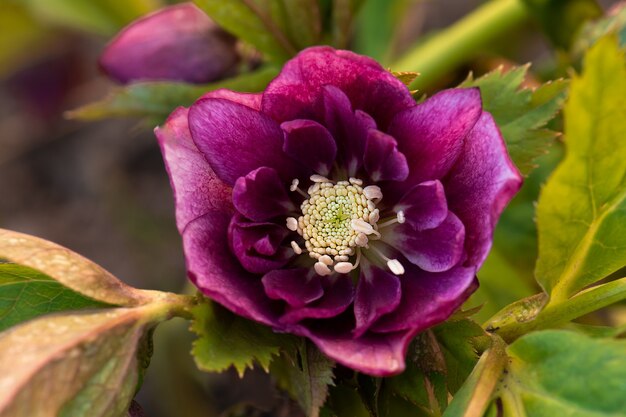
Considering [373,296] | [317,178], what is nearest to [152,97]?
[317,178]

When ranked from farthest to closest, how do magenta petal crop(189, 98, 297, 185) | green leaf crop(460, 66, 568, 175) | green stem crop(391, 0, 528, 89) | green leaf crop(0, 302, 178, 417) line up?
green stem crop(391, 0, 528, 89), green leaf crop(460, 66, 568, 175), magenta petal crop(189, 98, 297, 185), green leaf crop(0, 302, 178, 417)

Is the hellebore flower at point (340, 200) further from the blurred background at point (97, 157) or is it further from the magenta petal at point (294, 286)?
the blurred background at point (97, 157)

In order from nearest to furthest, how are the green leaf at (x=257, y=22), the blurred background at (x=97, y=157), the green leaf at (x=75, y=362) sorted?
the green leaf at (x=75, y=362) → the green leaf at (x=257, y=22) → the blurred background at (x=97, y=157)

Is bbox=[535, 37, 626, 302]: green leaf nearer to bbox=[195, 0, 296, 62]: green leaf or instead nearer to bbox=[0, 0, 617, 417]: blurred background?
bbox=[195, 0, 296, 62]: green leaf

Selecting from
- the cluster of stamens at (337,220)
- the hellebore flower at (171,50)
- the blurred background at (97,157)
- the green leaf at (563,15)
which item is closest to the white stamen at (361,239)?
the cluster of stamens at (337,220)

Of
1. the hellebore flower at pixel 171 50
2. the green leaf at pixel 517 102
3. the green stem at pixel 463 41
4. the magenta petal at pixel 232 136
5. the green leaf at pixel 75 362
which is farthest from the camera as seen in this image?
the green stem at pixel 463 41

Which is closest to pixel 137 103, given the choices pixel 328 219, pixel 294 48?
pixel 294 48

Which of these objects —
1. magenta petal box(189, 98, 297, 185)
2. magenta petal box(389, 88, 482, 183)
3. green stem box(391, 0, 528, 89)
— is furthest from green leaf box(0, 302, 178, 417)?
green stem box(391, 0, 528, 89)
